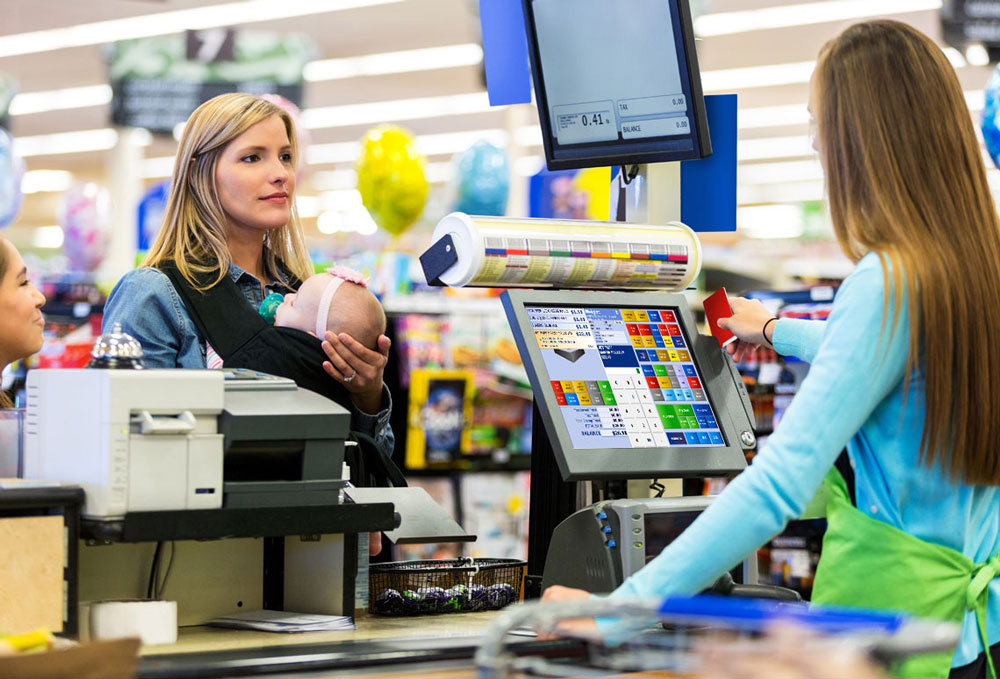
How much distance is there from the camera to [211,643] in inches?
80.7

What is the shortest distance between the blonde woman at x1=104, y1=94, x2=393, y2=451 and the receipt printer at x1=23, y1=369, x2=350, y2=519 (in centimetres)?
59

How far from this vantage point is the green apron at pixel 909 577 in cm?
184

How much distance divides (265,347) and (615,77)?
2.96 feet

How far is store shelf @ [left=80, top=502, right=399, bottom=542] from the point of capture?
6.39 ft

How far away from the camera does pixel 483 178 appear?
23.9 feet

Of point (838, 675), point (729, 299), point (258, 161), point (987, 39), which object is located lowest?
point (838, 675)

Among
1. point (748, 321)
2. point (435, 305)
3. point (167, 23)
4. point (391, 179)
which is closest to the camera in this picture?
point (748, 321)

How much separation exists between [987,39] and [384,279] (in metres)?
3.86

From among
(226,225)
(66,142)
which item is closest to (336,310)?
(226,225)

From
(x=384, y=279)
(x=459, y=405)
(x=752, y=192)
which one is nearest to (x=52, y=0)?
(x=384, y=279)

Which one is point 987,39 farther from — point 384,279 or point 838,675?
point 838,675

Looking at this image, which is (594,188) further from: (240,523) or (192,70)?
(240,523)

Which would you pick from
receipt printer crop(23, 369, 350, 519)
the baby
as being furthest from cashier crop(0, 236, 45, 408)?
receipt printer crop(23, 369, 350, 519)

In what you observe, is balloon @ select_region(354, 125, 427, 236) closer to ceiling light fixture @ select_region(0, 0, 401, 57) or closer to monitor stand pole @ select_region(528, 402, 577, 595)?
ceiling light fixture @ select_region(0, 0, 401, 57)
